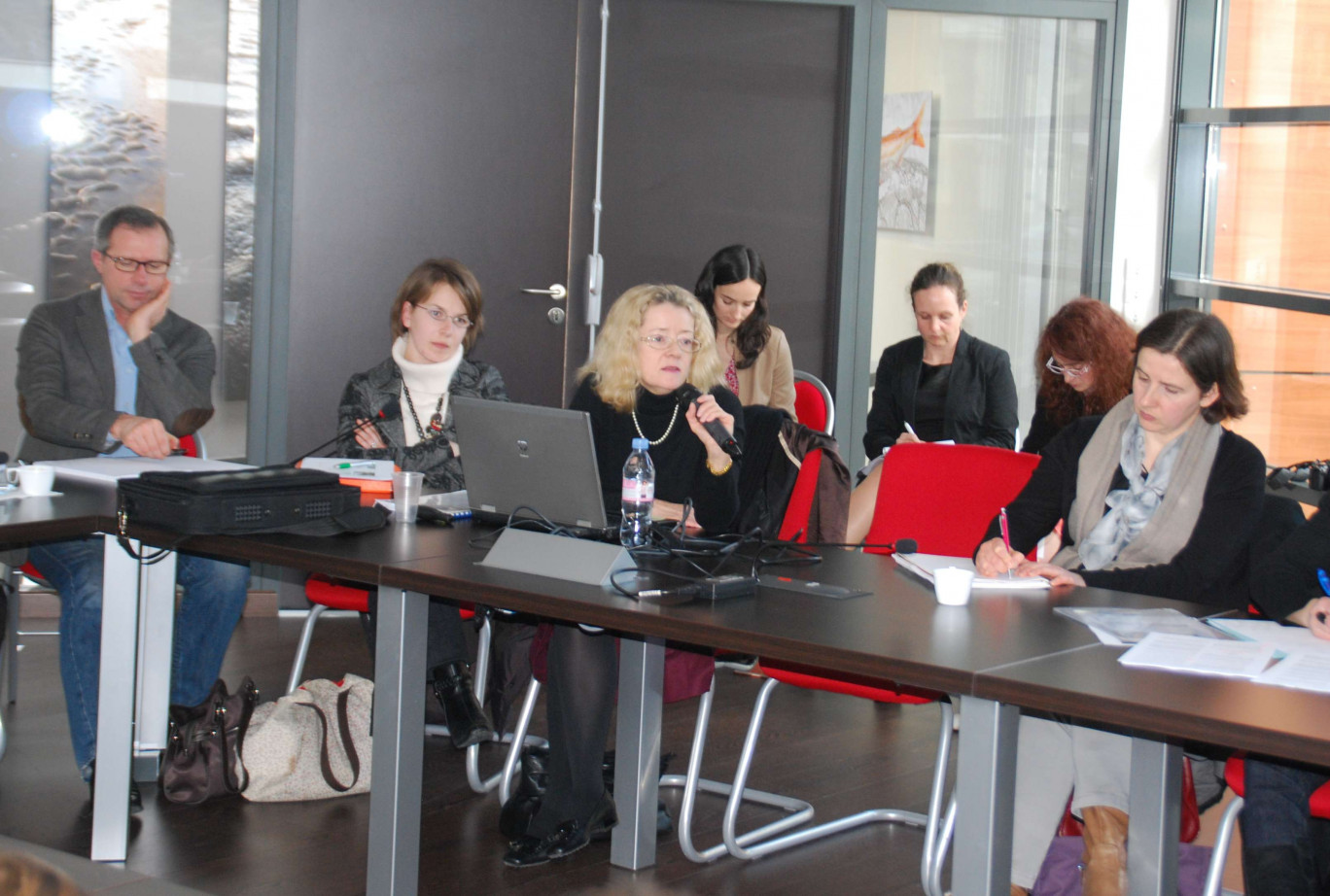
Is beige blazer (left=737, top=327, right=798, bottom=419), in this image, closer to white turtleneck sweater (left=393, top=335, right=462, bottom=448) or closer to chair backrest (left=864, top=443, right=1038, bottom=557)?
white turtleneck sweater (left=393, top=335, right=462, bottom=448)

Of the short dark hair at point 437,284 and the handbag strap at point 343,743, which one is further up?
the short dark hair at point 437,284

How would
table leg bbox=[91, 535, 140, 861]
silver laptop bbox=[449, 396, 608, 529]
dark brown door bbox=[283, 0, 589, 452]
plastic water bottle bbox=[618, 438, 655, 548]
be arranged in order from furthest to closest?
1. dark brown door bbox=[283, 0, 589, 452]
2. table leg bbox=[91, 535, 140, 861]
3. plastic water bottle bbox=[618, 438, 655, 548]
4. silver laptop bbox=[449, 396, 608, 529]

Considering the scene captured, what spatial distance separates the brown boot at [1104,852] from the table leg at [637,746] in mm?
855

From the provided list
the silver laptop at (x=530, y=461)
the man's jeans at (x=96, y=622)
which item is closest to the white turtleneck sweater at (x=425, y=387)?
the man's jeans at (x=96, y=622)

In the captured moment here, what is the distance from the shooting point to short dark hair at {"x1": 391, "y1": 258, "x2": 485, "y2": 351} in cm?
360

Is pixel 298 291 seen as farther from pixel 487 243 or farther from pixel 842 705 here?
pixel 842 705

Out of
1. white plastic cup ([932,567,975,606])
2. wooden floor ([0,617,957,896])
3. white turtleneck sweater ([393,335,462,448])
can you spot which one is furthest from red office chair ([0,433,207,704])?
white plastic cup ([932,567,975,606])

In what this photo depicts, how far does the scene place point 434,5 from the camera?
4809mm

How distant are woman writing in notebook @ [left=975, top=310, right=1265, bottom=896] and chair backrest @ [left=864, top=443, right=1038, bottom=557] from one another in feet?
0.81

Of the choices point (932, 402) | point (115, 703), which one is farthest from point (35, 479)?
point (932, 402)

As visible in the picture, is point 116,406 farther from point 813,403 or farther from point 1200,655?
point 1200,655

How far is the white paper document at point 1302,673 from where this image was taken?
66.9 inches

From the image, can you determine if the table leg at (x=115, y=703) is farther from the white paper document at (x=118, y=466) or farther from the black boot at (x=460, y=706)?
the black boot at (x=460, y=706)

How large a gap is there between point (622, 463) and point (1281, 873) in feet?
5.13
